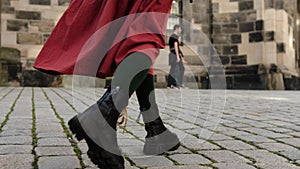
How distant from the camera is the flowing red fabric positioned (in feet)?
5.86

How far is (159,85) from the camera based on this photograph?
1160 centimetres

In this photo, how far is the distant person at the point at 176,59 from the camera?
30.4 feet

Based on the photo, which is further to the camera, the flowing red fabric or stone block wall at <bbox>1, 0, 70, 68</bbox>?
stone block wall at <bbox>1, 0, 70, 68</bbox>

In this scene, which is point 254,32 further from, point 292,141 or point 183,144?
point 183,144

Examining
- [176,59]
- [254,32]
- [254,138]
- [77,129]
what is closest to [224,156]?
[254,138]

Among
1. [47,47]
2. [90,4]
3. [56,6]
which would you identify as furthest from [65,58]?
[56,6]

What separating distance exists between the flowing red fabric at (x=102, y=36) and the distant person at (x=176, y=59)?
7.16 meters

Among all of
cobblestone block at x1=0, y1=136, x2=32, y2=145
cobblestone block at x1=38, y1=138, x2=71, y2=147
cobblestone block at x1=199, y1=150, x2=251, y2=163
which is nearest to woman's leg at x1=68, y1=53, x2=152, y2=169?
cobblestone block at x1=199, y1=150, x2=251, y2=163

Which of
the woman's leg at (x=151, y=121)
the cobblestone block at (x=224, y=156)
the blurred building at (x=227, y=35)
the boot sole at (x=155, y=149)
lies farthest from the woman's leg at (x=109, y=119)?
the blurred building at (x=227, y=35)

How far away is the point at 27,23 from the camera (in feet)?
36.5

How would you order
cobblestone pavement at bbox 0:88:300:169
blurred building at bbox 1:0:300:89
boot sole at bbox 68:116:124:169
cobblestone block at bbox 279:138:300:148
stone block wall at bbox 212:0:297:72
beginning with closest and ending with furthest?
boot sole at bbox 68:116:124:169
cobblestone pavement at bbox 0:88:300:169
cobblestone block at bbox 279:138:300:148
blurred building at bbox 1:0:300:89
stone block wall at bbox 212:0:297:72

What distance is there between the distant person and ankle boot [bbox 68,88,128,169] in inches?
288

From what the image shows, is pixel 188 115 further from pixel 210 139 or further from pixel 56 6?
pixel 56 6

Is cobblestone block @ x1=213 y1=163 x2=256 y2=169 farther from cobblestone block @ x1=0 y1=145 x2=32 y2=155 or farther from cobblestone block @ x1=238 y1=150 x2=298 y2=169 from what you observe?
cobblestone block @ x1=0 y1=145 x2=32 y2=155
